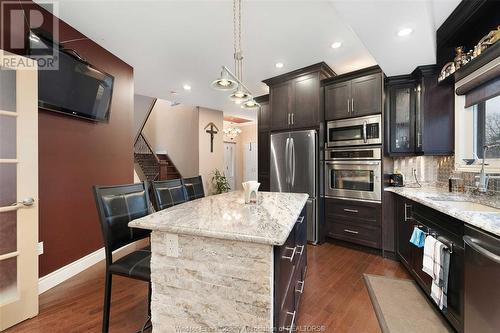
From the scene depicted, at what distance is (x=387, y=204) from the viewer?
2947mm

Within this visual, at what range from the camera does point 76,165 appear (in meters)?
2.59

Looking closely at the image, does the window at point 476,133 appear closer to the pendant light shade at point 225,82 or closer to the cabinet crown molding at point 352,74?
the cabinet crown molding at point 352,74

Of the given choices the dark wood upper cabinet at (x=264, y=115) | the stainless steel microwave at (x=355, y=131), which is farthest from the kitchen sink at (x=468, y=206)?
the dark wood upper cabinet at (x=264, y=115)

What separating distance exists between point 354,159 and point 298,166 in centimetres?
81

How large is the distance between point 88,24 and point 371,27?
289 cm

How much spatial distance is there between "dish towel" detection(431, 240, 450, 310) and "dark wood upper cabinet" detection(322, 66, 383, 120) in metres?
1.93

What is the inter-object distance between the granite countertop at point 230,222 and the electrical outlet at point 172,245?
0.16 feet

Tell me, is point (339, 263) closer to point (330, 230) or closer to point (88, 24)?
point (330, 230)

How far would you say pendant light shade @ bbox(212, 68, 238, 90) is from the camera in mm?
1902

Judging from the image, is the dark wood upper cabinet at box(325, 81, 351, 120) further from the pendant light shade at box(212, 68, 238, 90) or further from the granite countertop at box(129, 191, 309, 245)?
the granite countertop at box(129, 191, 309, 245)

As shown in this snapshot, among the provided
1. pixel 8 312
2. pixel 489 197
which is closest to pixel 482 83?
pixel 489 197

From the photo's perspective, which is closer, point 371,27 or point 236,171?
point 371,27

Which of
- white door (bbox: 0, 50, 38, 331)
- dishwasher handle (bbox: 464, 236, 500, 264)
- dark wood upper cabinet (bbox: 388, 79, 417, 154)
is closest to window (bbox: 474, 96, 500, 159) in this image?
dark wood upper cabinet (bbox: 388, 79, 417, 154)

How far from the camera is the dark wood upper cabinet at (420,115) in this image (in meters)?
2.70
